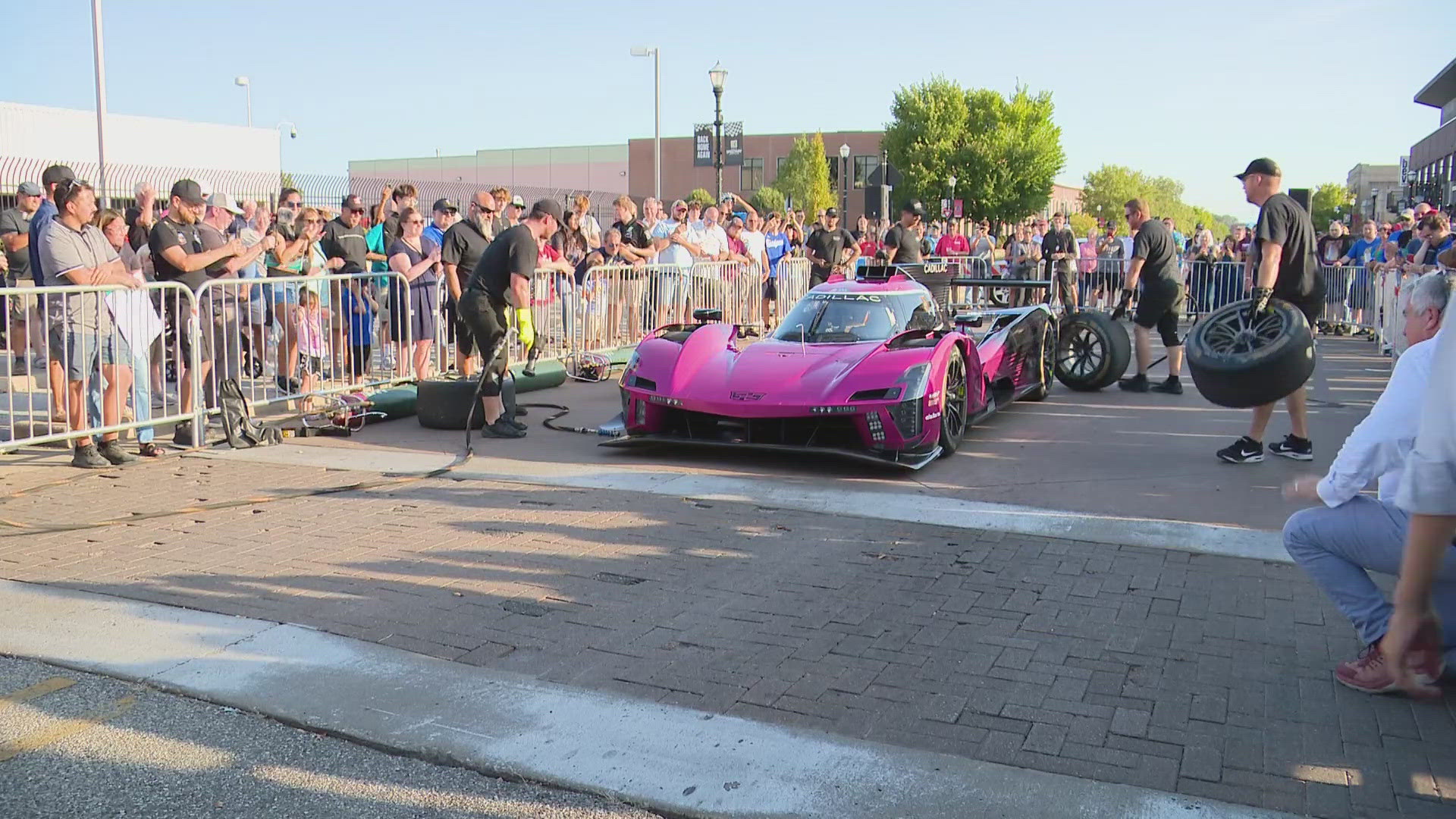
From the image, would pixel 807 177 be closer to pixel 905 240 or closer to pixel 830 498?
pixel 905 240

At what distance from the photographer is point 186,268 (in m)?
8.86

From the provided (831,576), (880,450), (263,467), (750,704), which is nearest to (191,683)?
(750,704)

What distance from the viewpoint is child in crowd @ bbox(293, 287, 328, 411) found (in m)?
9.82

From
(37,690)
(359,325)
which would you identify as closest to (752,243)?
(359,325)

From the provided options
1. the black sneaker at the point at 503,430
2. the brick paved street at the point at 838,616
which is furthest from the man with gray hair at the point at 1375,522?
the black sneaker at the point at 503,430

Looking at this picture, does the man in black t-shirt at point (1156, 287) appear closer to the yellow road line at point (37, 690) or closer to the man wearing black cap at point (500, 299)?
the man wearing black cap at point (500, 299)

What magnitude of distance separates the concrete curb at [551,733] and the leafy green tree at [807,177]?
69032 millimetres

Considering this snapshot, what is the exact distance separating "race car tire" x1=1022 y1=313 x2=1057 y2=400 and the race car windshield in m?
2.21

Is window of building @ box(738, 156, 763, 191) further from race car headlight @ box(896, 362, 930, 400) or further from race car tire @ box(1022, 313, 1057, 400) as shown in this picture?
race car headlight @ box(896, 362, 930, 400)

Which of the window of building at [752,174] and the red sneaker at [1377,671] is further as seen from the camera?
the window of building at [752,174]

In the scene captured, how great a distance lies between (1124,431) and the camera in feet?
31.7

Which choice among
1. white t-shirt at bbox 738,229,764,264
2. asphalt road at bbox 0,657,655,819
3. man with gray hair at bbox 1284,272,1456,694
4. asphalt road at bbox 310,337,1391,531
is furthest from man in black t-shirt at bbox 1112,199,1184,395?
asphalt road at bbox 0,657,655,819

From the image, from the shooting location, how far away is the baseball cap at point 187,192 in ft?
29.4

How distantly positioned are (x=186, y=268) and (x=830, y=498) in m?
5.26
